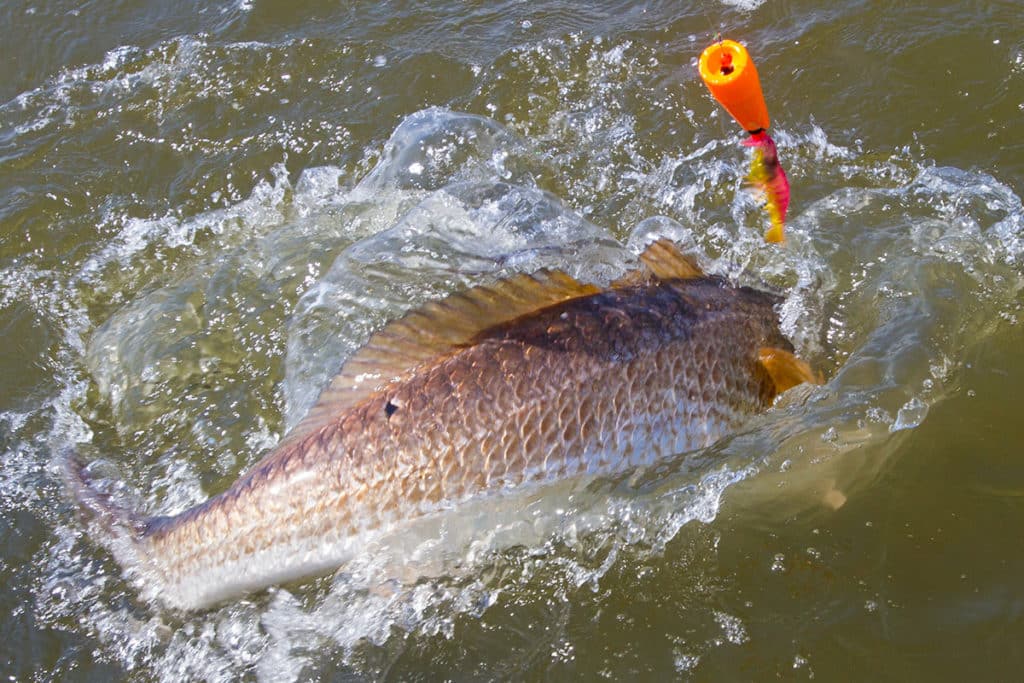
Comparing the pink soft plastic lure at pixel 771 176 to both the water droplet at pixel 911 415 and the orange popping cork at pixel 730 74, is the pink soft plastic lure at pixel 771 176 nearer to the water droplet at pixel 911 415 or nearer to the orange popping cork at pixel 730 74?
the orange popping cork at pixel 730 74

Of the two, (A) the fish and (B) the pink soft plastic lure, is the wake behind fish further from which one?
(B) the pink soft plastic lure

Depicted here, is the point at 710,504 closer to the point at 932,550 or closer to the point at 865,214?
the point at 932,550

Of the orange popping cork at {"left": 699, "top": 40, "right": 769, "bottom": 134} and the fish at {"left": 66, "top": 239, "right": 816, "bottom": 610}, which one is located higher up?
the orange popping cork at {"left": 699, "top": 40, "right": 769, "bottom": 134}

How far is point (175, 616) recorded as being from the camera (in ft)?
10.5

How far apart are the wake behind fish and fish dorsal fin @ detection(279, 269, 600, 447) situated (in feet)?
1.44

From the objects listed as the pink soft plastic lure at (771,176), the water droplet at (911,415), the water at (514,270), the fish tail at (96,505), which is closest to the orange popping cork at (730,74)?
the pink soft plastic lure at (771,176)

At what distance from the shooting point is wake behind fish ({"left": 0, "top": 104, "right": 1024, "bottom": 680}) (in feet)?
10.4

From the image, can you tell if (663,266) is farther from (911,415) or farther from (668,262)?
(911,415)

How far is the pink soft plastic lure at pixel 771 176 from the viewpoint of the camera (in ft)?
10.8

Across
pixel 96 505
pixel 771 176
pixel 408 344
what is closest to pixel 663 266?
pixel 771 176

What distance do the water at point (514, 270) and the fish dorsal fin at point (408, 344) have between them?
1.57ft

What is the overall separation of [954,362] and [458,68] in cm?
324

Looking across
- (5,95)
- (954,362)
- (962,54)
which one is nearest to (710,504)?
(954,362)

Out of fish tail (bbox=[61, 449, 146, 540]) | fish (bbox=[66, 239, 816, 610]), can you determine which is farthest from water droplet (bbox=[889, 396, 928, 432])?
fish tail (bbox=[61, 449, 146, 540])
